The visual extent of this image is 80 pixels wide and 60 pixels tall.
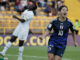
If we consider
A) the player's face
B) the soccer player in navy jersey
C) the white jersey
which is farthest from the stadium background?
the player's face

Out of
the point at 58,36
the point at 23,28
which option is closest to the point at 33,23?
the point at 23,28

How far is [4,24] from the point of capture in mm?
24062

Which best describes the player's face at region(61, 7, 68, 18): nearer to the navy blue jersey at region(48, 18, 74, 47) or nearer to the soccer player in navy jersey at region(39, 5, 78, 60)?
the soccer player in navy jersey at region(39, 5, 78, 60)

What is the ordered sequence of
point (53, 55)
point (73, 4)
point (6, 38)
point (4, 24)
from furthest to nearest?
point (73, 4)
point (4, 24)
point (6, 38)
point (53, 55)

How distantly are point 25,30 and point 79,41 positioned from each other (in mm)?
9382

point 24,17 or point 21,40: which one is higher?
point 24,17

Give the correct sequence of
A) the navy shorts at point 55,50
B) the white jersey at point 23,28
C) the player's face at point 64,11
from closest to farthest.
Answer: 1. the player's face at point 64,11
2. the navy shorts at point 55,50
3. the white jersey at point 23,28

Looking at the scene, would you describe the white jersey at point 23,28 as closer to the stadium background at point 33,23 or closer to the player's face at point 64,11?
the player's face at point 64,11

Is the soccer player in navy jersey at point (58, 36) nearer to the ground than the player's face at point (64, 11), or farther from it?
nearer to the ground

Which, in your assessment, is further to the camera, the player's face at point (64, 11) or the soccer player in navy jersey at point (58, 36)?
the soccer player in navy jersey at point (58, 36)

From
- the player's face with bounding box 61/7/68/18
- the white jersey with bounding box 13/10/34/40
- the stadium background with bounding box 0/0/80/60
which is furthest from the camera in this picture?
the stadium background with bounding box 0/0/80/60

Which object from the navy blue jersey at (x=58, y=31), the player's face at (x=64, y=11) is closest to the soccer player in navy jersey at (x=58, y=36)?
the navy blue jersey at (x=58, y=31)

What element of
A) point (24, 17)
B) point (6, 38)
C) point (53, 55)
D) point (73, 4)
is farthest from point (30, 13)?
point (73, 4)

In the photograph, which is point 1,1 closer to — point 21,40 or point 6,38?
point 6,38
